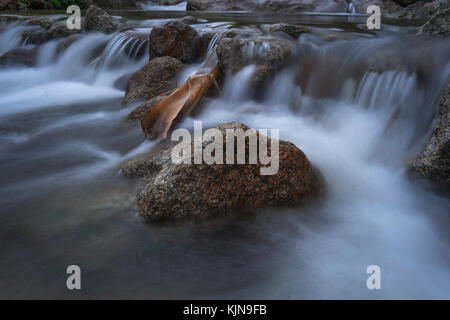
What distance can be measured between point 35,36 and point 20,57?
4.06ft

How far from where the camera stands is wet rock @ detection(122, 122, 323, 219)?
306cm

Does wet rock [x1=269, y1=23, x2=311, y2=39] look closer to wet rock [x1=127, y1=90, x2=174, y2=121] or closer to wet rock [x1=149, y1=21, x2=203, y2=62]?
wet rock [x1=149, y1=21, x2=203, y2=62]

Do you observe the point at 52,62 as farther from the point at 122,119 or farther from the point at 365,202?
the point at 365,202

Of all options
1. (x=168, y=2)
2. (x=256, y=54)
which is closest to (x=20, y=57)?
(x=256, y=54)

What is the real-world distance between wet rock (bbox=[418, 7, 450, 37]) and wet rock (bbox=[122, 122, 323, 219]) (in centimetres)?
425

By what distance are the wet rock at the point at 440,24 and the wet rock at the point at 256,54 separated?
2382 millimetres

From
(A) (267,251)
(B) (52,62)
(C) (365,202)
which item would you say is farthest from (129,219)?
(B) (52,62)

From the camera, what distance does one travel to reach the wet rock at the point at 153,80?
625 centimetres

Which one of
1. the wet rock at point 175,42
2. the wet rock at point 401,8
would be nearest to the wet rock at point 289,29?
the wet rock at point 175,42

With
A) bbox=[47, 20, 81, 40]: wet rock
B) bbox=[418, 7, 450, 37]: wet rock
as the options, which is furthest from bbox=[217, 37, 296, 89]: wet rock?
bbox=[47, 20, 81, 40]: wet rock

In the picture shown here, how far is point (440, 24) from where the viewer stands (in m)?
5.80

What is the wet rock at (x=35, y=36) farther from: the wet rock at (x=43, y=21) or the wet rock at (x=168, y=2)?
the wet rock at (x=168, y=2)

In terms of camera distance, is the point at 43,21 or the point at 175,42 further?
the point at 43,21

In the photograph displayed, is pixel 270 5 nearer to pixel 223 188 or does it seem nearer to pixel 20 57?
pixel 20 57
